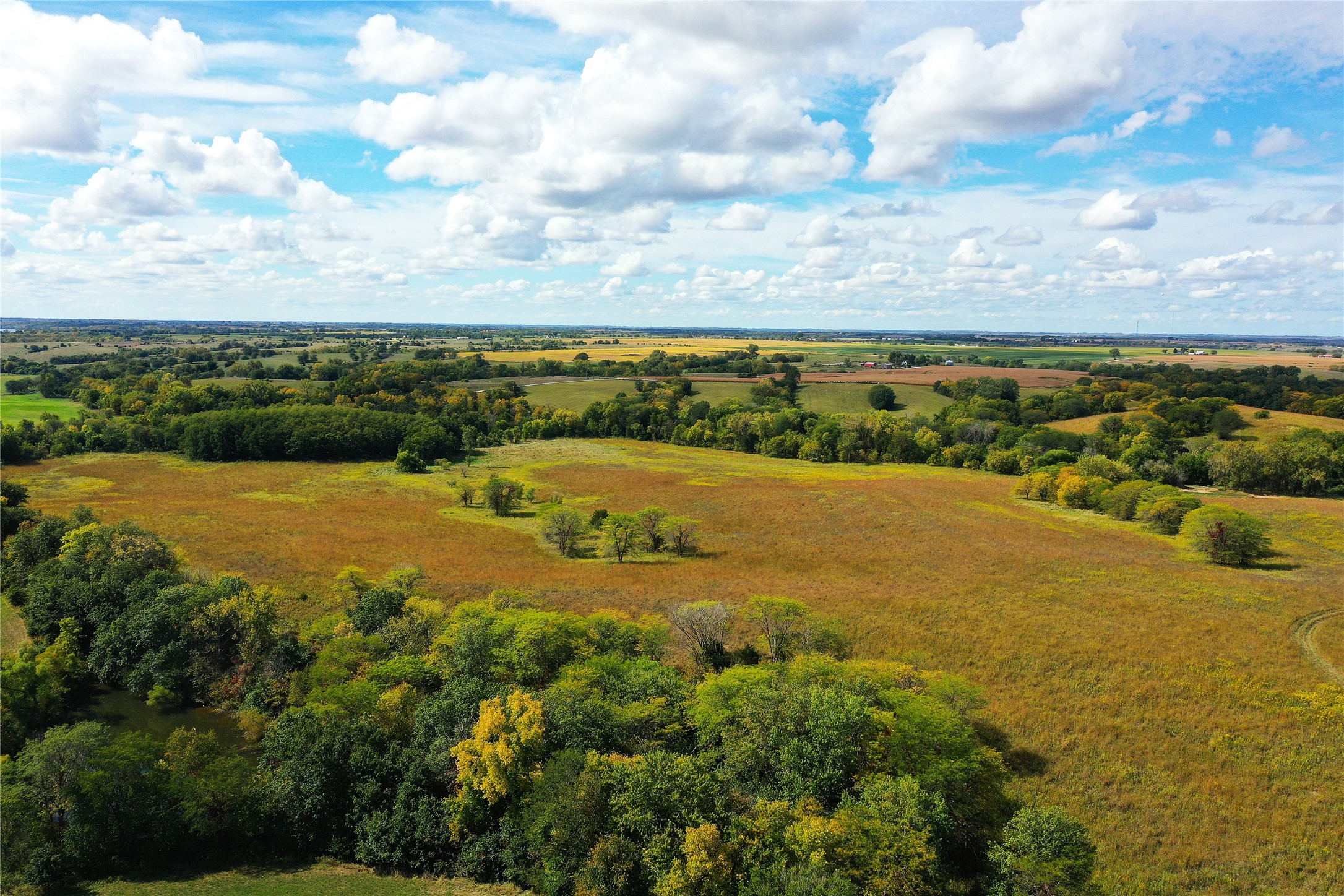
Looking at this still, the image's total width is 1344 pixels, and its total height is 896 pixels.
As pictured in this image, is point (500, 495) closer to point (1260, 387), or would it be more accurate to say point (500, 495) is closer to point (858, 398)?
point (858, 398)

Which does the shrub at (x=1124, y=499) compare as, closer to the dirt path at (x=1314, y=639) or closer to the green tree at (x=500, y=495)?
the dirt path at (x=1314, y=639)

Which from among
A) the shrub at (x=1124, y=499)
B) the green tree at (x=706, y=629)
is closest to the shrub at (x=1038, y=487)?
the shrub at (x=1124, y=499)

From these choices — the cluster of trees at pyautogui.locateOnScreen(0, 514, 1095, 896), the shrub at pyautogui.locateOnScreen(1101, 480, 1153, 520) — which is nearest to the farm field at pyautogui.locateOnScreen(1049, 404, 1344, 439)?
the shrub at pyautogui.locateOnScreen(1101, 480, 1153, 520)

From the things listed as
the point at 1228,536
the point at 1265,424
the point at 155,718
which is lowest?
the point at 155,718

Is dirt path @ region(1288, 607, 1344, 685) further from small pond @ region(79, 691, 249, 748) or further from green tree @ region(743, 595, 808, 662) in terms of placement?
small pond @ region(79, 691, 249, 748)

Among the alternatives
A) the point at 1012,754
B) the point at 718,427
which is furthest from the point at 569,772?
the point at 718,427

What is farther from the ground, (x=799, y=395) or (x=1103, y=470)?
(x=799, y=395)
